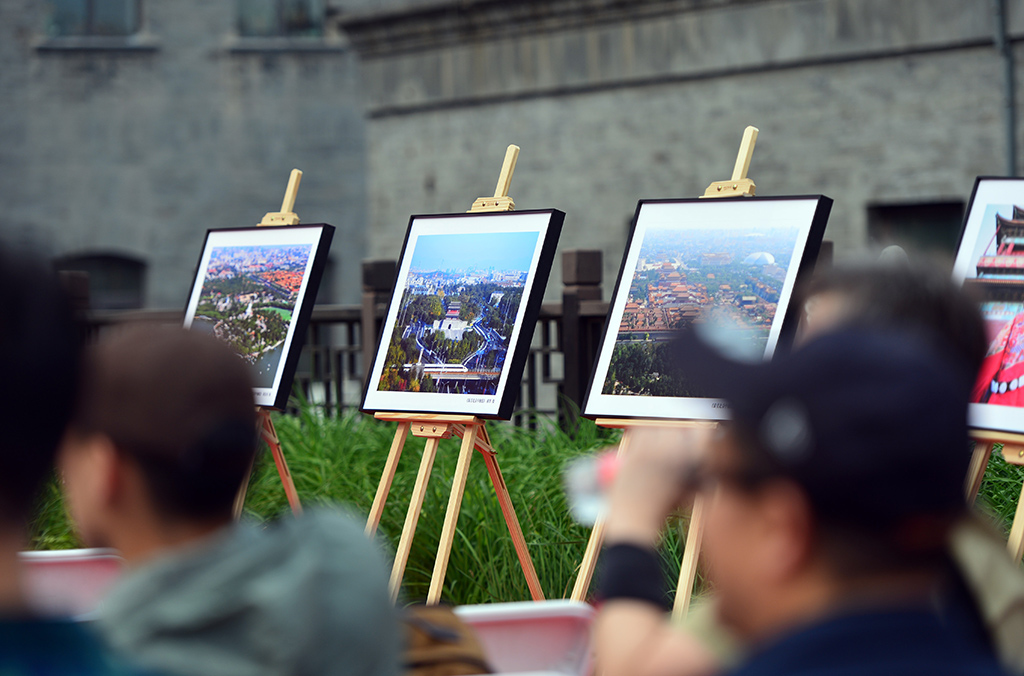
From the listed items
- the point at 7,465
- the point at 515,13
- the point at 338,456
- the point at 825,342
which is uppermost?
the point at 515,13

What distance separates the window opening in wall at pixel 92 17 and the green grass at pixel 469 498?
30.5 ft

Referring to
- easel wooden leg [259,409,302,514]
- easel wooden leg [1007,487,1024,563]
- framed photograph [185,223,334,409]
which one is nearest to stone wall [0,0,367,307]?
framed photograph [185,223,334,409]

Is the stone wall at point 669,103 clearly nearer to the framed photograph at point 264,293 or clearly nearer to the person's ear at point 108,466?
the framed photograph at point 264,293

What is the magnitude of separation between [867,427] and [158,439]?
2.78ft

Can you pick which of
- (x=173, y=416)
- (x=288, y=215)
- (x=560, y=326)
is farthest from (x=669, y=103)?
(x=173, y=416)

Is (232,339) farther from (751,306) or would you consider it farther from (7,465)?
(7,465)

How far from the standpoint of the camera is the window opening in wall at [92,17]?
13.6m

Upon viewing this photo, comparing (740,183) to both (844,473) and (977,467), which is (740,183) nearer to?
(977,467)

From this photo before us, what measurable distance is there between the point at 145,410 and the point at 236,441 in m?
0.12

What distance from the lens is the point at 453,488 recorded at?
3.71m

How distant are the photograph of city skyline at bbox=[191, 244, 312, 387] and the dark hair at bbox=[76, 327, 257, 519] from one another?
3024 mm

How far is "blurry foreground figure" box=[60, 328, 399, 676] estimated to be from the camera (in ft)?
4.43

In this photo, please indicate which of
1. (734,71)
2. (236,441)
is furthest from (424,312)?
(734,71)

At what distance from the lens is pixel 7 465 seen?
1.41 meters
